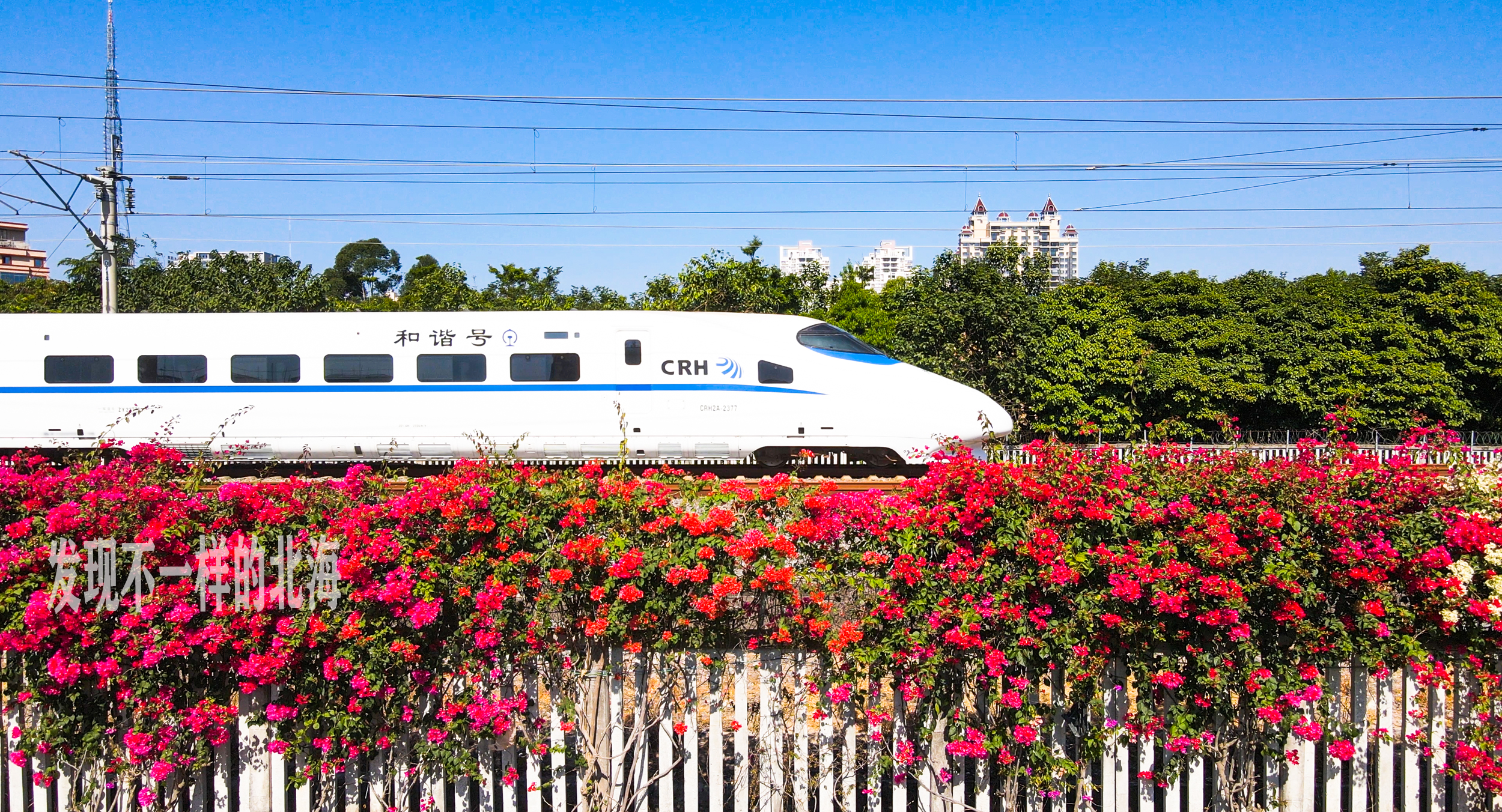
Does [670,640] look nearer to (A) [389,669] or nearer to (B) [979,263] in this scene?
(A) [389,669]

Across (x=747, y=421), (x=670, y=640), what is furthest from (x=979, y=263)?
(x=670, y=640)

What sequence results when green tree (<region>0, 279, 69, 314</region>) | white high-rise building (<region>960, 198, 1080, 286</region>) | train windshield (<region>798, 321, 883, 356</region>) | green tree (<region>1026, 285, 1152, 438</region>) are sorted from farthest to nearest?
white high-rise building (<region>960, 198, 1080, 286</region>) → green tree (<region>0, 279, 69, 314</region>) → green tree (<region>1026, 285, 1152, 438</region>) → train windshield (<region>798, 321, 883, 356</region>)

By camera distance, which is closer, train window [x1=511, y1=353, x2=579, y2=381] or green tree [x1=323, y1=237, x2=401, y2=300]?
train window [x1=511, y1=353, x2=579, y2=381]

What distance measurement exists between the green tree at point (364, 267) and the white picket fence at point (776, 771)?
308ft

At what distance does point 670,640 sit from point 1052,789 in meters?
1.83

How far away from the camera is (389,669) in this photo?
400 centimetres

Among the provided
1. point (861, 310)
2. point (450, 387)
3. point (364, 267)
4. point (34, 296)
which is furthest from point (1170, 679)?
point (364, 267)

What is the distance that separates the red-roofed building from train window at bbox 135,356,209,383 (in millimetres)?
86116

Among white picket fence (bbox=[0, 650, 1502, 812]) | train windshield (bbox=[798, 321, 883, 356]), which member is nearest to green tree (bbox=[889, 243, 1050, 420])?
train windshield (bbox=[798, 321, 883, 356])

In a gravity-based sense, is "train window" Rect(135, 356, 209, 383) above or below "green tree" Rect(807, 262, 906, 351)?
below

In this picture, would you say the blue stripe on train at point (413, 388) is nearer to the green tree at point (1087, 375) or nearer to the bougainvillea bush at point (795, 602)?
the bougainvillea bush at point (795, 602)

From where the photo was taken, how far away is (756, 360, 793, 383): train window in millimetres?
13078

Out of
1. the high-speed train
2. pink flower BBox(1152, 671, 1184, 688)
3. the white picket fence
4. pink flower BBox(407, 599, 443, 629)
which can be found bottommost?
the white picket fence

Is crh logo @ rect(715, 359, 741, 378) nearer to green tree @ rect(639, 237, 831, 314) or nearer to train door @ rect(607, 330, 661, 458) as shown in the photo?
train door @ rect(607, 330, 661, 458)
